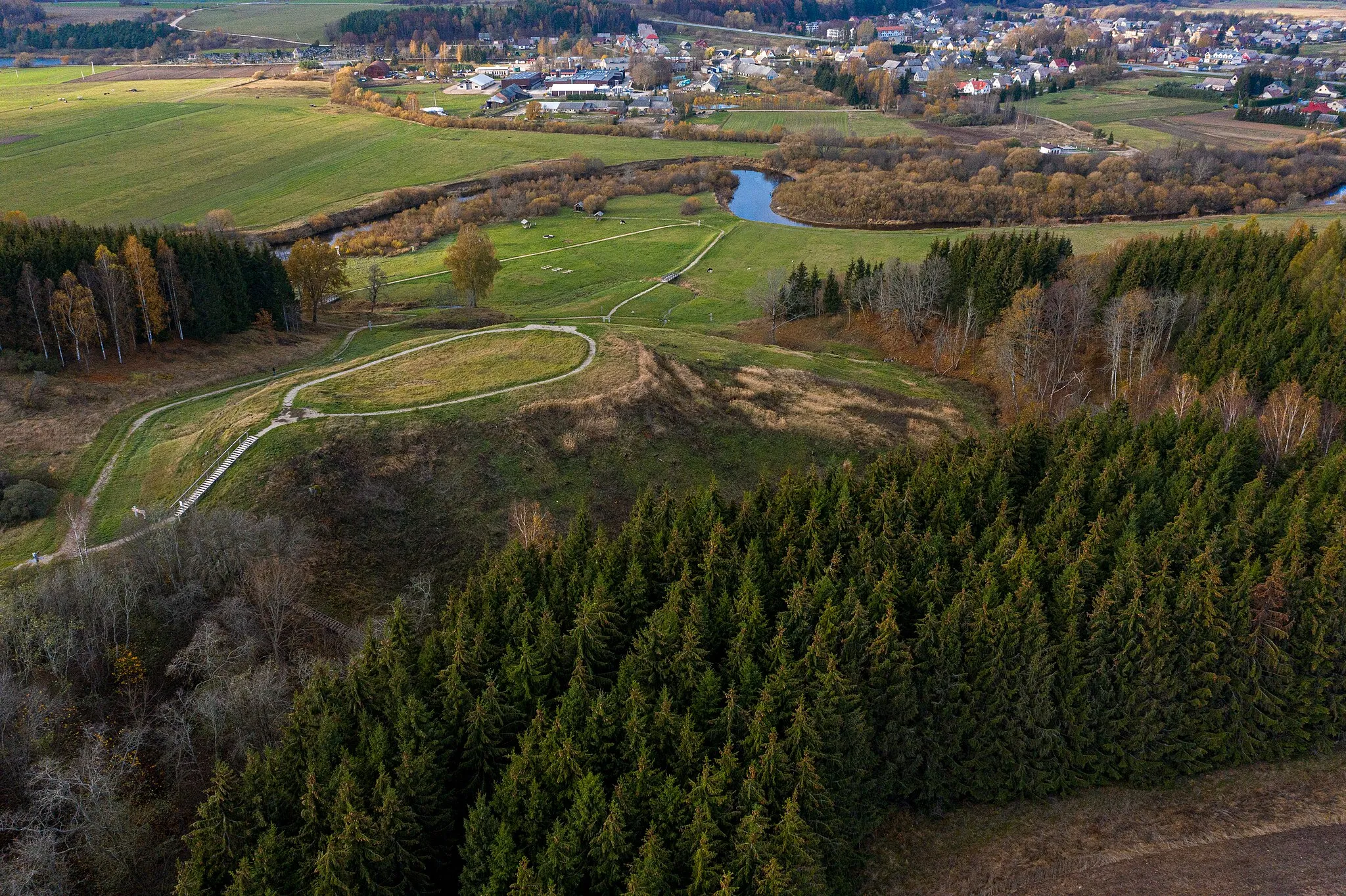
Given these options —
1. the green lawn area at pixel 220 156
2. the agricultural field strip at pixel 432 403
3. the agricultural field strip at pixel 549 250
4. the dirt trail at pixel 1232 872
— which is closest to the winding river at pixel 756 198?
the green lawn area at pixel 220 156

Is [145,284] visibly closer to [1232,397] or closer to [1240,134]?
[1232,397]

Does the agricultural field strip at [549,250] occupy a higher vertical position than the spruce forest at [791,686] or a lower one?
higher

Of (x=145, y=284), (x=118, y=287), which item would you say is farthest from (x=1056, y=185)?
(x=118, y=287)

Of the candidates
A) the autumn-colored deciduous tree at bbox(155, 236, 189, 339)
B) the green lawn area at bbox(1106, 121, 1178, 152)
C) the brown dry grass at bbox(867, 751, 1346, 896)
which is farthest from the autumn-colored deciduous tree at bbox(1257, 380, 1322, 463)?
the green lawn area at bbox(1106, 121, 1178, 152)

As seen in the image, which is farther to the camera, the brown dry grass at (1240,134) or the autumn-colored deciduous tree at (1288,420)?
the brown dry grass at (1240,134)

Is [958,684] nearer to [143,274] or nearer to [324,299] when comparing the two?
[143,274]

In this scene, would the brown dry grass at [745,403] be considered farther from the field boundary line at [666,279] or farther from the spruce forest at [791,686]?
the field boundary line at [666,279]
